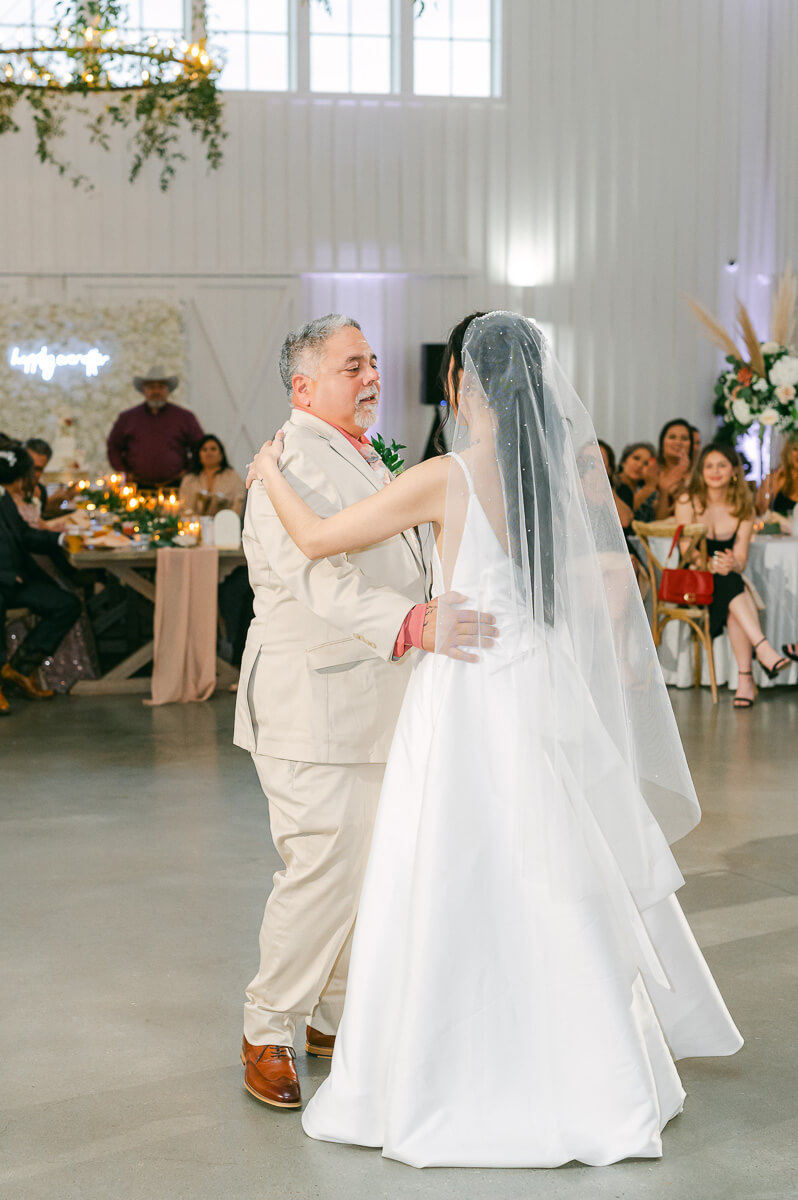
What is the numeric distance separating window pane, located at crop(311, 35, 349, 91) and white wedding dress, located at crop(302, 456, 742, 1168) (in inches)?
383

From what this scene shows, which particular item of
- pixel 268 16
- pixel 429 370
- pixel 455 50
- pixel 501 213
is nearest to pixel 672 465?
pixel 429 370

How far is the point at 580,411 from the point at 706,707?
4.83 m

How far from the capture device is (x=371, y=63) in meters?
11.3

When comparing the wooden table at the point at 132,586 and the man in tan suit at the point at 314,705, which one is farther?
the wooden table at the point at 132,586

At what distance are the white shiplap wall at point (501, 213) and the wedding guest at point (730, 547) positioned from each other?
13.8 ft

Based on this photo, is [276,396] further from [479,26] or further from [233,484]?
[479,26]

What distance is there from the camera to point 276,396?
37.7 ft

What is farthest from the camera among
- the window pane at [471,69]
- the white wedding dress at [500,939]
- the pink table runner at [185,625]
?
the window pane at [471,69]

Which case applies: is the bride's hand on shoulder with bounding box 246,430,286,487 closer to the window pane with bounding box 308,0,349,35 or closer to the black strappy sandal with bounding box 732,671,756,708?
the black strappy sandal with bounding box 732,671,756,708

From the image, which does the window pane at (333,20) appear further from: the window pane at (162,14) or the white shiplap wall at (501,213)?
the window pane at (162,14)

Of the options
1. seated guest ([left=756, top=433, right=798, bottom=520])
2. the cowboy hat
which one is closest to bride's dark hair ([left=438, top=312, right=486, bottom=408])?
seated guest ([left=756, top=433, right=798, bottom=520])

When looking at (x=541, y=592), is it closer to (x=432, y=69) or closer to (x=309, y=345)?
(x=309, y=345)

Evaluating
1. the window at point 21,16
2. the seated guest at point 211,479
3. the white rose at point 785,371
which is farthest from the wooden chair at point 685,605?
the window at point 21,16

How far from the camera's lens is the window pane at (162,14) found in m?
10.9
